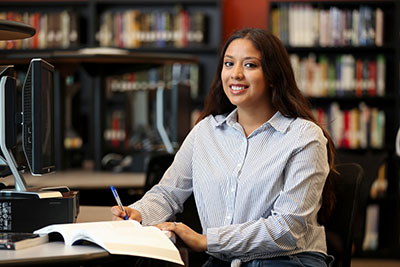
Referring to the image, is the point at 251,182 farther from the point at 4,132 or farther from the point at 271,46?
the point at 4,132

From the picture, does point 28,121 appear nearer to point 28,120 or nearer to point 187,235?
point 28,120

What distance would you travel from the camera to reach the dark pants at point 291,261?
1811 millimetres

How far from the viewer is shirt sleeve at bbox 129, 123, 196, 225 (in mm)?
1917

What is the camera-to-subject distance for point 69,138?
15.0 feet

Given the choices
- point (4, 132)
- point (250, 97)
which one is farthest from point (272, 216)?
point (4, 132)

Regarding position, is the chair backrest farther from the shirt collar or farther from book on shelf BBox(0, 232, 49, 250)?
book on shelf BBox(0, 232, 49, 250)

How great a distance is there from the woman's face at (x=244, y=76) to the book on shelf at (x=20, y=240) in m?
0.77

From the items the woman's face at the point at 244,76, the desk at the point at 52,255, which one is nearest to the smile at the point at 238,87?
the woman's face at the point at 244,76

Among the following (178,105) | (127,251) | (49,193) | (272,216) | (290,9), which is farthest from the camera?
(290,9)

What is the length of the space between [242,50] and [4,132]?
2.47 ft

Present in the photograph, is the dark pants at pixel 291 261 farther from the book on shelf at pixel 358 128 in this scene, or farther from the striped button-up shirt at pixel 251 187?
the book on shelf at pixel 358 128

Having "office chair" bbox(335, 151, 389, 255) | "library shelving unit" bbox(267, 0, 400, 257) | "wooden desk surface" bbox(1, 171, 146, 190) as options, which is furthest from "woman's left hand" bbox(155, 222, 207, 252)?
"library shelving unit" bbox(267, 0, 400, 257)

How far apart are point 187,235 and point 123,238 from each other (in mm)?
309

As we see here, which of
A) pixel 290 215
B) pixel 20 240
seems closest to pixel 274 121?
pixel 290 215
